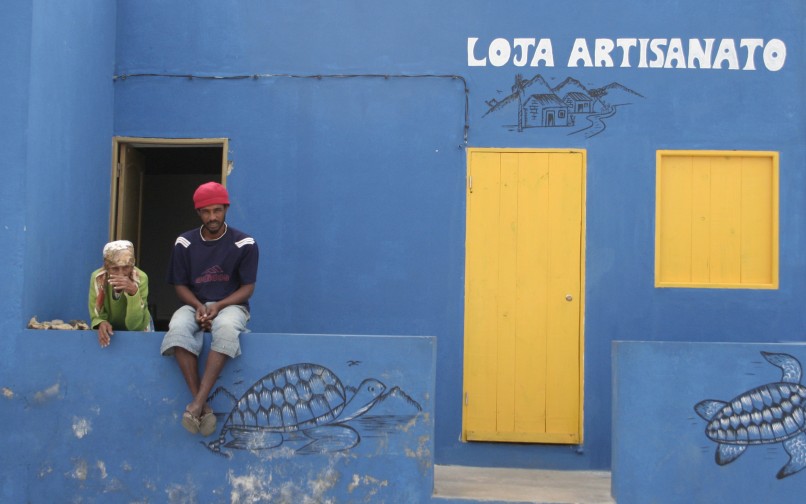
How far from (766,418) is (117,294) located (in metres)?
4.16

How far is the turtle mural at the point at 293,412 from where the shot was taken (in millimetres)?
6055

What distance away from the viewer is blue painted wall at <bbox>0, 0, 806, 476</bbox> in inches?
294

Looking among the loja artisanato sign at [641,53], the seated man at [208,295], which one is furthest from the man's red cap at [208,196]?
the loja artisanato sign at [641,53]

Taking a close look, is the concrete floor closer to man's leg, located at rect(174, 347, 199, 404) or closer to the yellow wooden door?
the yellow wooden door

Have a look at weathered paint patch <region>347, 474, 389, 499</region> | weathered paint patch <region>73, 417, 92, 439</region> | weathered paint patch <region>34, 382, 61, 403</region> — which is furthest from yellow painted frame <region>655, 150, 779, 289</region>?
weathered paint patch <region>34, 382, 61, 403</region>

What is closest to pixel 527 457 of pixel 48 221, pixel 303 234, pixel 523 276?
pixel 523 276

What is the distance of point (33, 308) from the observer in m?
6.34

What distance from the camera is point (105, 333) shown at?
20.0 ft

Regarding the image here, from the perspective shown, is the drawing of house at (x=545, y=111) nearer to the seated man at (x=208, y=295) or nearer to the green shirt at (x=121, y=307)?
the seated man at (x=208, y=295)

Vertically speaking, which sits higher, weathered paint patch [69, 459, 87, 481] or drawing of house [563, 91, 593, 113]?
drawing of house [563, 91, 593, 113]

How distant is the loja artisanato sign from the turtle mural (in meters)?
3.03

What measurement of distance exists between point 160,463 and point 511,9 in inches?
172

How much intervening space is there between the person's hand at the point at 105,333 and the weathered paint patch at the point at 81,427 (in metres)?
0.51

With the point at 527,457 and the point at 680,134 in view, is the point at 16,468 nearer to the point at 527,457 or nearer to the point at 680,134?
the point at 527,457
